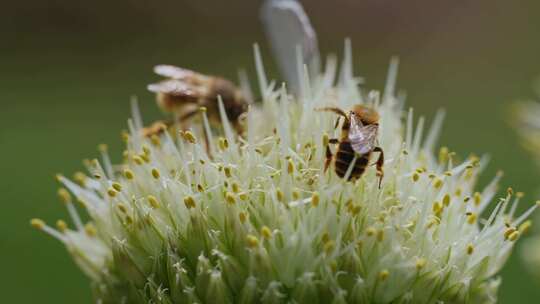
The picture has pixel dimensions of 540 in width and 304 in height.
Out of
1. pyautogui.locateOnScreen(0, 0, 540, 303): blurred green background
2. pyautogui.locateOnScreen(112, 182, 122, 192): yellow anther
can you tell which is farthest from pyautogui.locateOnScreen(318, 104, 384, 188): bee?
pyautogui.locateOnScreen(0, 0, 540, 303): blurred green background

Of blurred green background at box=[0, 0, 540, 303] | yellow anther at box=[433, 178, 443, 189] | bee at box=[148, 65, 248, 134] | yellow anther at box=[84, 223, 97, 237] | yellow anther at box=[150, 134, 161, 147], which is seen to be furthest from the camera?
blurred green background at box=[0, 0, 540, 303]

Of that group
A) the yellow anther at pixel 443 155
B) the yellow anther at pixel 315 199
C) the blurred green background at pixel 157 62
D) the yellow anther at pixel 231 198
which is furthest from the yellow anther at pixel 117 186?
the blurred green background at pixel 157 62

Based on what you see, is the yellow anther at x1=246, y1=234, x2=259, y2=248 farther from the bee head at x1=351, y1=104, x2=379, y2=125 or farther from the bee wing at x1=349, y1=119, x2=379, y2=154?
the bee head at x1=351, y1=104, x2=379, y2=125

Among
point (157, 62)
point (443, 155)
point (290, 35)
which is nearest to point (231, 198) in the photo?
point (443, 155)

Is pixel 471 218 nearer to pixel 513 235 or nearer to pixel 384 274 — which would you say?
pixel 513 235

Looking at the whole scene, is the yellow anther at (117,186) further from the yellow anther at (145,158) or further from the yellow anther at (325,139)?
the yellow anther at (325,139)

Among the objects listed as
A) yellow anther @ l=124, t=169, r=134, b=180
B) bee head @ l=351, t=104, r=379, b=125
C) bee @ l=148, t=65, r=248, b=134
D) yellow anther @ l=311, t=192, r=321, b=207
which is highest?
bee @ l=148, t=65, r=248, b=134

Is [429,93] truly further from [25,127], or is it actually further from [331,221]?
[331,221]
